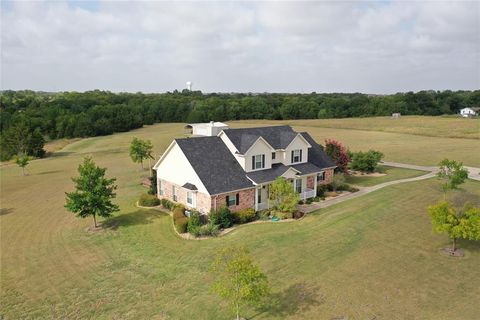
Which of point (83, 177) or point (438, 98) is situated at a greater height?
point (438, 98)

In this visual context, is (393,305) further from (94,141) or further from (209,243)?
(94,141)

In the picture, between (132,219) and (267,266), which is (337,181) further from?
(132,219)

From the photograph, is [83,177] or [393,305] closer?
[393,305]

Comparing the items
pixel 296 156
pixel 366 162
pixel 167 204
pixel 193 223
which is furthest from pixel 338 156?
pixel 193 223

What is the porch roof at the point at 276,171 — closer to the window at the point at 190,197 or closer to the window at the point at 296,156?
the window at the point at 296,156

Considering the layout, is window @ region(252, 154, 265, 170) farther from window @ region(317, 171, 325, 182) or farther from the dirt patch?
the dirt patch

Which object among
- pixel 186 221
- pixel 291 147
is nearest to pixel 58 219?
pixel 186 221
